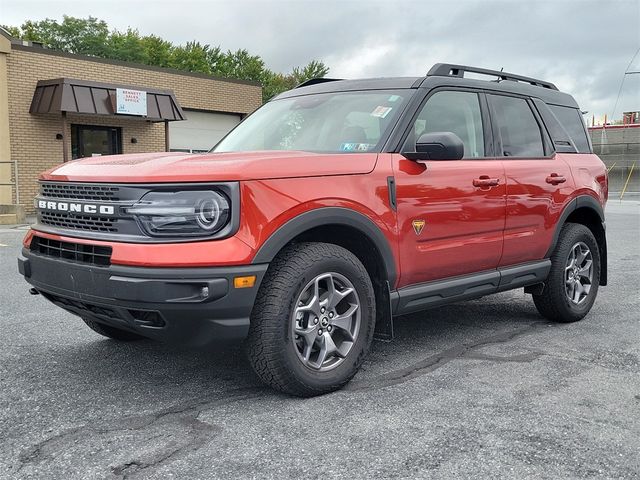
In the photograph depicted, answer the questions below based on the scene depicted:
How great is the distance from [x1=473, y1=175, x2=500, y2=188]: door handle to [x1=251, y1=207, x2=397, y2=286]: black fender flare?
925 millimetres

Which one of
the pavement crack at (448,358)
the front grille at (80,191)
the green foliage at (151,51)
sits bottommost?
the pavement crack at (448,358)

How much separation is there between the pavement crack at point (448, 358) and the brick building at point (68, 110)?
13.3 meters

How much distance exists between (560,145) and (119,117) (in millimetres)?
16463

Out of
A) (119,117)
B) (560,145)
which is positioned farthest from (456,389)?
(119,117)

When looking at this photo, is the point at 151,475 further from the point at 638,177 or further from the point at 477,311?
the point at 638,177

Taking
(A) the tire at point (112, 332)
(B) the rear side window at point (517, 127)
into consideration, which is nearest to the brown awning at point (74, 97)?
(A) the tire at point (112, 332)

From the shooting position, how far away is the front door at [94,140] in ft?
63.5

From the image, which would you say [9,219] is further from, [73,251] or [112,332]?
[73,251]

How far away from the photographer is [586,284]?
227 inches

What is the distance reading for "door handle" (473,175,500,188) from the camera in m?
4.46

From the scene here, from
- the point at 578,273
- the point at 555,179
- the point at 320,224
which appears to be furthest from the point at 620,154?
the point at 320,224

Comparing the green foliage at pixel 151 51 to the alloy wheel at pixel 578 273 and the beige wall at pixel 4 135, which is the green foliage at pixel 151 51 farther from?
the alloy wheel at pixel 578 273

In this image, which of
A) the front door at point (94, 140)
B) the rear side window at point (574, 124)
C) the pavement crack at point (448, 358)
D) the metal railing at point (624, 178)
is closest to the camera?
the pavement crack at point (448, 358)

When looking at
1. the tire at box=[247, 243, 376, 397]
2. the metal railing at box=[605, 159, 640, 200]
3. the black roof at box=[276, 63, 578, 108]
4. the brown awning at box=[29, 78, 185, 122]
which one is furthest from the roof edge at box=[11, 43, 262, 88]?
the metal railing at box=[605, 159, 640, 200]
